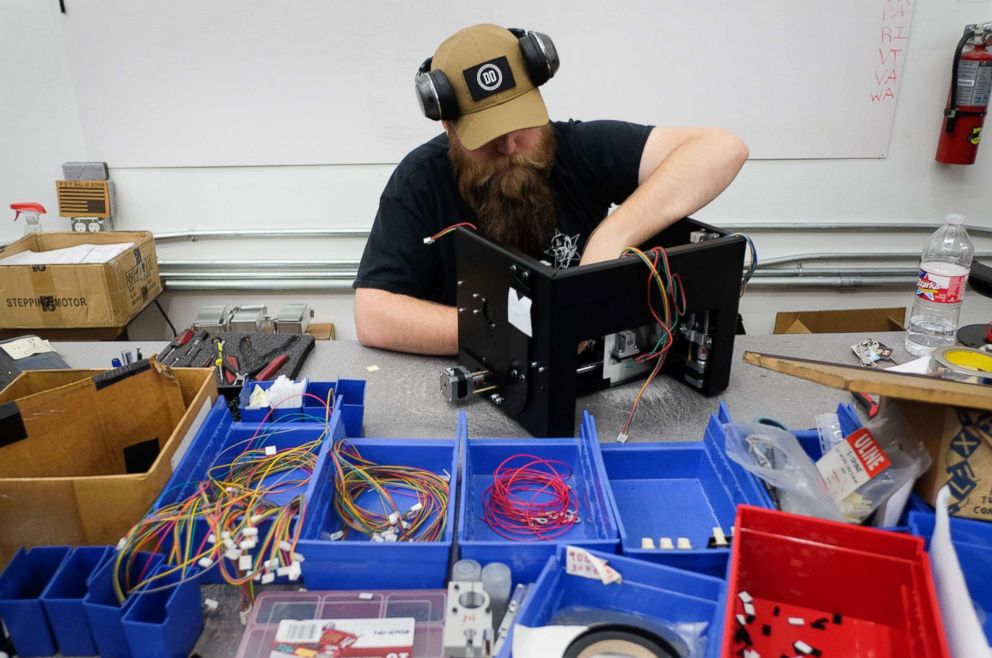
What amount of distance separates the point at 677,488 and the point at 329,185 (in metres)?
1.93

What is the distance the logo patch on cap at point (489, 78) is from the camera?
120 centimetres

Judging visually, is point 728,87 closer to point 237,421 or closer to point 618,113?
point 618,113

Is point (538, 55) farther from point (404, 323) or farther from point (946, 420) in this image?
point (946, 420)

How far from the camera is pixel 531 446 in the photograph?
1.00 metres

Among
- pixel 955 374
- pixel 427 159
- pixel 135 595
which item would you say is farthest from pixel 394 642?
pixel 427 159

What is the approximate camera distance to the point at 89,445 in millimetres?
958

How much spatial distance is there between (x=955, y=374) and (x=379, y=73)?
204 cm

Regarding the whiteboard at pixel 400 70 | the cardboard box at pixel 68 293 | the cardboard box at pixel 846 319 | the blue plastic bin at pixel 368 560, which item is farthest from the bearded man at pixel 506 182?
the cardboard box at pixel 846 319

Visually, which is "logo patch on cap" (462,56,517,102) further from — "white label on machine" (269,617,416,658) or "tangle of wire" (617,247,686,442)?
"white label on machine" (269,617,416,658)

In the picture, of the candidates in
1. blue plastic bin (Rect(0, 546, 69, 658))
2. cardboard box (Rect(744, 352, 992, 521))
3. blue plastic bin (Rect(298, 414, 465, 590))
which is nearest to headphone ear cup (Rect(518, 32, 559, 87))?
cardboard box (Rect(744, 352, 992, 521))

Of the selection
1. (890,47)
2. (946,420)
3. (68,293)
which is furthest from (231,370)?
(890,47)

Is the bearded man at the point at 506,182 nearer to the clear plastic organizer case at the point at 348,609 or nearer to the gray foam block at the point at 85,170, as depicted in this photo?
the clear plastic organizer case at the point at 348,609

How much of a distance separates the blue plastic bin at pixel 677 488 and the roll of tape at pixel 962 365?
1.04 feet

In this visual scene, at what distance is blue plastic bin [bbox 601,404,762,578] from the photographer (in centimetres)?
89
